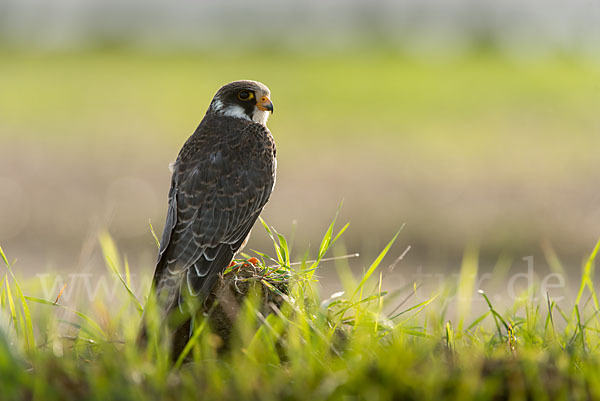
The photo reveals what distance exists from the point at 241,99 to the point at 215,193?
794mm

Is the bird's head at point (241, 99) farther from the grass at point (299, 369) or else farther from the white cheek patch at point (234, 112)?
the grass at point (299, 369)

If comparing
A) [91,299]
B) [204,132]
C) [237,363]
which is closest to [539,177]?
[204,132]

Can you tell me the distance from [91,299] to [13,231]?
860cm

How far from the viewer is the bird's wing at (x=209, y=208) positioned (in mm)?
4008

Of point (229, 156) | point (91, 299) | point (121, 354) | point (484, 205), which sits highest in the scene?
point (229, 156)

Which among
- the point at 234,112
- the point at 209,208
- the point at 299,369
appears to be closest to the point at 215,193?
the point at 209,208

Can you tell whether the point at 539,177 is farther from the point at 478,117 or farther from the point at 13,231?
the point at 13,231

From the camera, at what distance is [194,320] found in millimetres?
3424

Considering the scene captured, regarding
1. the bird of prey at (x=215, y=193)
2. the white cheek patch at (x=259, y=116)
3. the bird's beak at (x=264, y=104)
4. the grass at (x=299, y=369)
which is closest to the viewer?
the grass at (x=299, y=369)

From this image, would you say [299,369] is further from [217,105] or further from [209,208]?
[217,105]

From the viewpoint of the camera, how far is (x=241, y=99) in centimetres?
494

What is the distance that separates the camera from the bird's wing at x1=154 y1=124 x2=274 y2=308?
4.01m

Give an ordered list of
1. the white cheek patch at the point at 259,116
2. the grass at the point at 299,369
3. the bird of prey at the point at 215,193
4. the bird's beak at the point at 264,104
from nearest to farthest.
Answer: the grass at the point at 299,369 → the bird of prey at the point at 215,193 → the bird's beak at the point at 264,104 → the white cheek patch at the point at 259,116

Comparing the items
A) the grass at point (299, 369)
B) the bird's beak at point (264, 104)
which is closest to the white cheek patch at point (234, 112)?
the bird's beak at point (264, 104)
